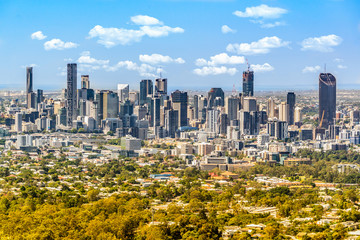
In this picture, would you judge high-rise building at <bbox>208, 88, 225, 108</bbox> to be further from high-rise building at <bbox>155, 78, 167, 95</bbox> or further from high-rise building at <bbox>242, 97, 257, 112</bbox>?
high-rise building at <bbox>155, 78, 167, 95</bbox>

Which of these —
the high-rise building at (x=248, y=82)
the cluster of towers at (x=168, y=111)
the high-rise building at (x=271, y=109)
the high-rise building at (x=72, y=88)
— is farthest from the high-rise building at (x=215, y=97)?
the high-rise building at (x=72, y=88)

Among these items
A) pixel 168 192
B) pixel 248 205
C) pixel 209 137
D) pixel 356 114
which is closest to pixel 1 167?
pixel 168 192

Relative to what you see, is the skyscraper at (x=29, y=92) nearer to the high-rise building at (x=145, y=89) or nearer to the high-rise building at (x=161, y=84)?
the high-rise building at (x=145, y=89)

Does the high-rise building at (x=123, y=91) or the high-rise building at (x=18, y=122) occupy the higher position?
the high-rise building at (x=123, y=91)

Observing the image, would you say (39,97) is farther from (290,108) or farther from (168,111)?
(290,108)

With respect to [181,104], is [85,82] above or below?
above

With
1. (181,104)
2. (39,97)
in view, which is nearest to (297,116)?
(181,104)
